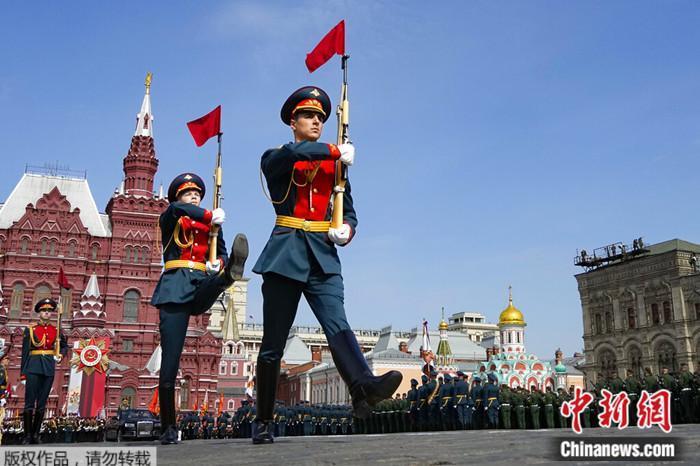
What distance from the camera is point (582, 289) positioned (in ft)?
152

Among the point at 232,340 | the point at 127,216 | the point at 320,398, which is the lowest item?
the point at 320,398

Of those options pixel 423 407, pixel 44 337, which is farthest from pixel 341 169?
pixel 423 407

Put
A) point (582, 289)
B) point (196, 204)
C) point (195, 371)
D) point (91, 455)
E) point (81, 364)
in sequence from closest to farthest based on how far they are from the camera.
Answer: point (91, 455), point (196, 204), point (81, 364), point (195, 371), point (582, 289)

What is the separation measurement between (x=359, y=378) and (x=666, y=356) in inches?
1563

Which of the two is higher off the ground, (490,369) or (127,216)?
(127,216)

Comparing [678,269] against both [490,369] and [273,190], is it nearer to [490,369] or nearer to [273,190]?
[490,369]

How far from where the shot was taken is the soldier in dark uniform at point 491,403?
14.6 meters

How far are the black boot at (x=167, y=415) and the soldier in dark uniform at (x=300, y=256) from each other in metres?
1.44

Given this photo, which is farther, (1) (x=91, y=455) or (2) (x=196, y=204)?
(2) (x=196, y=204)

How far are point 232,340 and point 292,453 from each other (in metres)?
56.0

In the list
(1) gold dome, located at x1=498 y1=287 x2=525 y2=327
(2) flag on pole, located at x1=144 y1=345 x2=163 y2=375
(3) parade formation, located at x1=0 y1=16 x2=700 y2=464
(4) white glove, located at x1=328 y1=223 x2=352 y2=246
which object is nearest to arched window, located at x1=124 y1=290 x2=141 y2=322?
(2) flag on pole, located at x1=144 y1=345 x2=163 y2=375

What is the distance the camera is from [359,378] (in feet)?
15.9

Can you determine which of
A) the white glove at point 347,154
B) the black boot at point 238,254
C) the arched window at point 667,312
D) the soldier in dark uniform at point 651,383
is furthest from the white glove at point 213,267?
the arched window at point 667,312

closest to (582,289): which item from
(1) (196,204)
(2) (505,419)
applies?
(2) (505,419)
